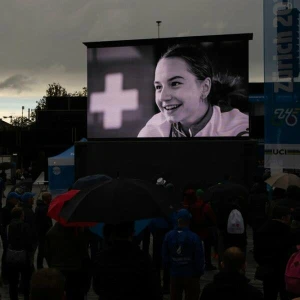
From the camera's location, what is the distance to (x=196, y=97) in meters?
26.3

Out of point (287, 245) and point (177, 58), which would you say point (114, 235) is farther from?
point (177, 58)

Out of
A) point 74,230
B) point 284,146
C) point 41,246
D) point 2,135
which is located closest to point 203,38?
point 284,146

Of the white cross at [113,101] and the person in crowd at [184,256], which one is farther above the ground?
the white cross at [113,101]

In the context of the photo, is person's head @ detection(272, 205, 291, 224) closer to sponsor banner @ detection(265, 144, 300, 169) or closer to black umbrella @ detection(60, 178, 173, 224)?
black umbrella @ detection(60, 178, 173, 224)

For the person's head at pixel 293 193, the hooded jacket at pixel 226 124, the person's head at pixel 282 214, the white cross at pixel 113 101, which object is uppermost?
the white cross at pixel 113 101

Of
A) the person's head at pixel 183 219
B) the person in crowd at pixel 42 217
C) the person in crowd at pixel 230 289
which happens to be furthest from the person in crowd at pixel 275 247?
the person in crowd at pixel 42 217

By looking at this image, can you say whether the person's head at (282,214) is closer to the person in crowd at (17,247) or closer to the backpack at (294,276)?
the backpack at (294,276)

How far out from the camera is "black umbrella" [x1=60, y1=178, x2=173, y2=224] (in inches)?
219

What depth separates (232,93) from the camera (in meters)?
26.4

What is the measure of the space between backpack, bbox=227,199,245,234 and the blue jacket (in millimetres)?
2420

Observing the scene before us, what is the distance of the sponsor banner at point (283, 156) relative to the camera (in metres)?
19.5

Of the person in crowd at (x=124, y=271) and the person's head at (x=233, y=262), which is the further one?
the person in crowd at (x=124, y=271)

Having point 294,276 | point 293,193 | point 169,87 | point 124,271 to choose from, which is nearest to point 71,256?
point 124,271

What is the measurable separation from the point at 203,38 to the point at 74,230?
68.9 feet
